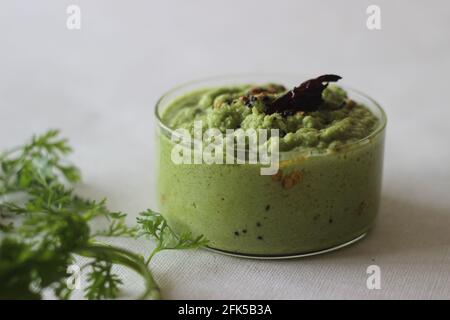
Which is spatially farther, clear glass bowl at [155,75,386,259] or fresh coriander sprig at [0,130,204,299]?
clear glass bowl at [155,75,386,259]

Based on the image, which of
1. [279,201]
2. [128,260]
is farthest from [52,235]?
[279,201]

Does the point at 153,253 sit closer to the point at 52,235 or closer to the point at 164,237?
the point at 164,237

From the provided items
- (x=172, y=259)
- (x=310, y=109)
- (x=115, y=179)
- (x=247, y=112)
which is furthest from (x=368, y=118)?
(x=115, y=179)

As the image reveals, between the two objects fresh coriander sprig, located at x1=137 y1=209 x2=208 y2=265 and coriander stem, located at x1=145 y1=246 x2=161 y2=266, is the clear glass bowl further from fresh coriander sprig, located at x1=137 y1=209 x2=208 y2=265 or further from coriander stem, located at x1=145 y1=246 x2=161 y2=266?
coriander stem, located at x1=145 y1=246 x2=161 y2=266

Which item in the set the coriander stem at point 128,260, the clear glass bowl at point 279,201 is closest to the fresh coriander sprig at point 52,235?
the coriander stem at point 128,260

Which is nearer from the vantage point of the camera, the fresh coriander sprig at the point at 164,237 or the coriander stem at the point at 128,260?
the coriander stem at the point at 128,260

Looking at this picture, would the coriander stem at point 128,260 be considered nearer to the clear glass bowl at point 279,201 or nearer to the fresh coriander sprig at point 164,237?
the fresh coriander sprig at point 164,237

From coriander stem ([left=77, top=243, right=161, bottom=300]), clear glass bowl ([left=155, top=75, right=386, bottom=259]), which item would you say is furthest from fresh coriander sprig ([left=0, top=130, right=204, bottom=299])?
clear glass bowl ([left=155, top=75, right=386, bottom=259])

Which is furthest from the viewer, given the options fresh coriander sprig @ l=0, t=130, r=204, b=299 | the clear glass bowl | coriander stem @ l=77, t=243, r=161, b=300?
the clear glass bowl

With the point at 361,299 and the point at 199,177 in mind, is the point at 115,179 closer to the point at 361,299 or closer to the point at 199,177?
the point at 199,177

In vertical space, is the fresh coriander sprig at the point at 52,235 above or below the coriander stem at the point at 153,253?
above
